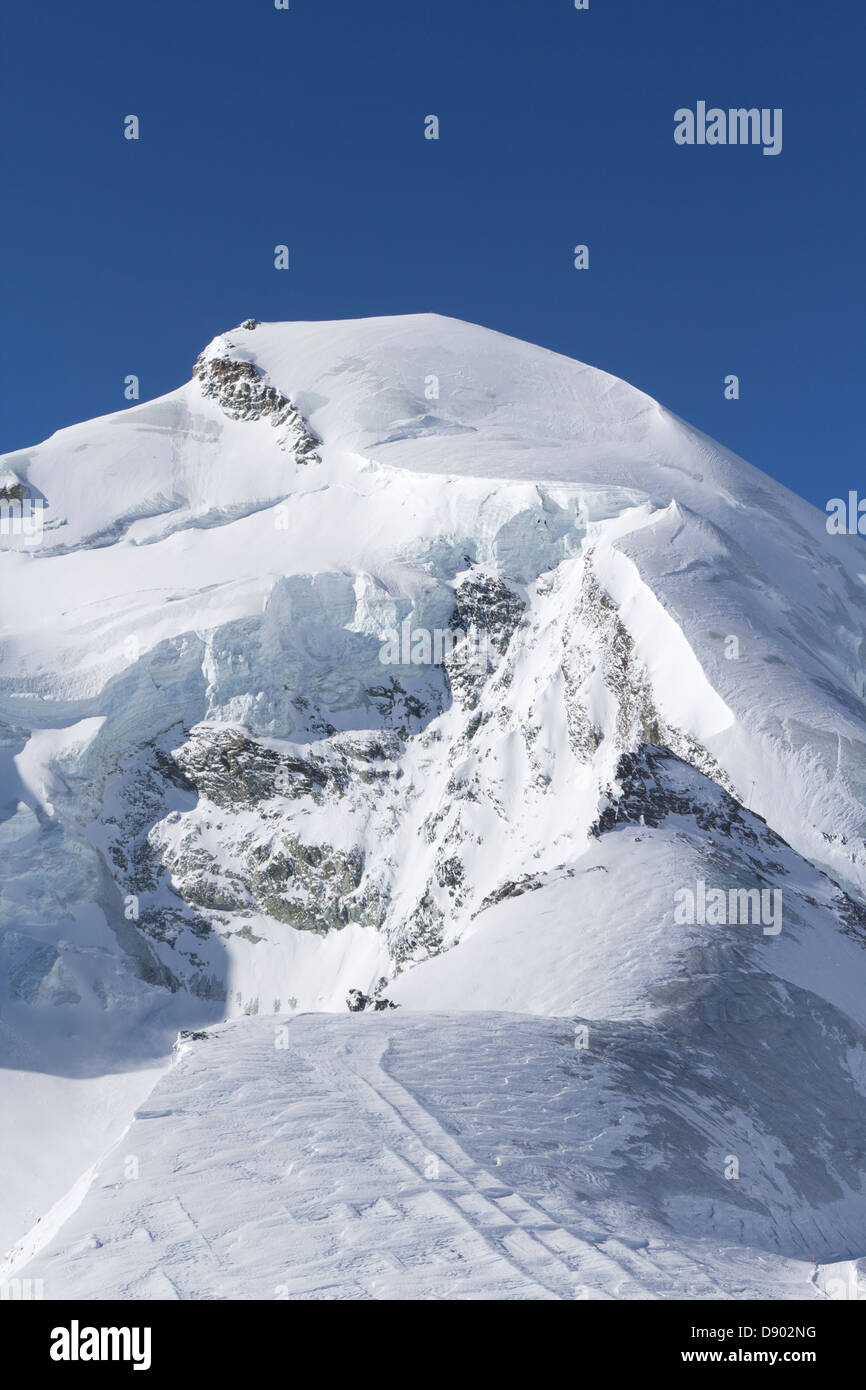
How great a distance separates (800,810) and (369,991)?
29665 mm

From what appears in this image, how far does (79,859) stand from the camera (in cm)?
7581

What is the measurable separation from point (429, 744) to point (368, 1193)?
63.2 meters

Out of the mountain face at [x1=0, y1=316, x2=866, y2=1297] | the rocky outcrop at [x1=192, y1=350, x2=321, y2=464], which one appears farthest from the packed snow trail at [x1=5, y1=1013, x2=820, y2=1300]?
the rocky outcrop at [x1=192, y1=350, x2=321, y2=464]

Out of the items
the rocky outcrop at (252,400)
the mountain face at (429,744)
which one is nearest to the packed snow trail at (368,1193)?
the mountain face at (429,744)

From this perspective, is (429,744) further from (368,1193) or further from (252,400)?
(368,1193)

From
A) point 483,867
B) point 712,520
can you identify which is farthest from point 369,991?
point 712,520

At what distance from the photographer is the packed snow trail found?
14203mm

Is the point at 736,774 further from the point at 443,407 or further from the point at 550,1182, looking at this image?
the point at 443,407

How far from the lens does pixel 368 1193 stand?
16688mm

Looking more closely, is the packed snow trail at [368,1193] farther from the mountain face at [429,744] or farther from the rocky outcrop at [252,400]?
the rocky outcrop at [252,400]

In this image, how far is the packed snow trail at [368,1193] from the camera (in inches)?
559

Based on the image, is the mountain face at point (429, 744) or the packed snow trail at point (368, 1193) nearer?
the packed snow trail at point (368, 1193)

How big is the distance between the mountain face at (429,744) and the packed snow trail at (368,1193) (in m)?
0.97

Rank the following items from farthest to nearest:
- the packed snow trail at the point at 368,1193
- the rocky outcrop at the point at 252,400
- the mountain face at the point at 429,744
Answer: the rocky outcrop at the point at 252,400 < the mountain face at the point at 429,744 < the packed snow trail at the point at 368,1193
